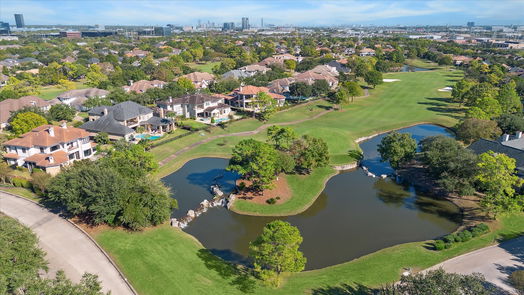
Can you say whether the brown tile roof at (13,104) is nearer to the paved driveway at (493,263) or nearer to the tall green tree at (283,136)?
the tall green tree at (283,136)

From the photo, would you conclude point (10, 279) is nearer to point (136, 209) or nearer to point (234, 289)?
point (136, 209)

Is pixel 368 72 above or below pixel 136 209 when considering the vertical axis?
above

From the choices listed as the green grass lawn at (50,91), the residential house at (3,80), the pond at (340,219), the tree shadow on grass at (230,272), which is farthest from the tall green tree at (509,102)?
the residential house at (3,80)

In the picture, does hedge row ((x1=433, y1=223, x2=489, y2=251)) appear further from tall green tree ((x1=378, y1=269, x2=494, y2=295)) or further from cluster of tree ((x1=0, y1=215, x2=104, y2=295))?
cluster of tree ((x1=0, y1=215, x2=104, y2=295))

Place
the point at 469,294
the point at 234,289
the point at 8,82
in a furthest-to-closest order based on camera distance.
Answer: the point at 8,82, the point at 234,289, the point at 469,294

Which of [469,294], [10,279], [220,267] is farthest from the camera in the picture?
[220,267]

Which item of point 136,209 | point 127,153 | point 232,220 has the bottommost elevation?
point 232,220

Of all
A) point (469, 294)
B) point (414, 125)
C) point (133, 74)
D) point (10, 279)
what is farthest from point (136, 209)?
point (133, 74)
